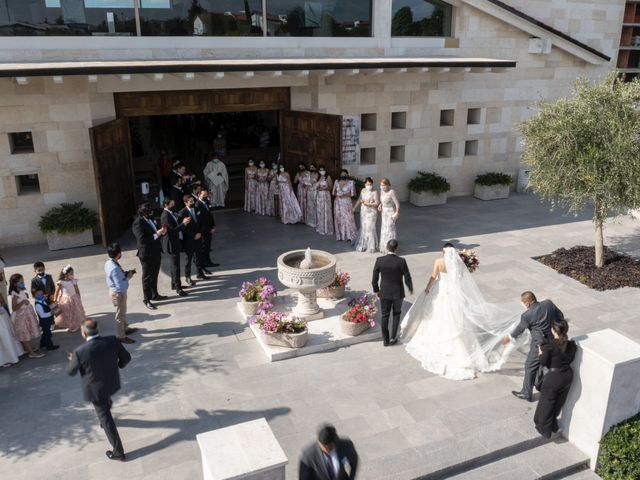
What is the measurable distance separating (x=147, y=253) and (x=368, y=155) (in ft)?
30.0

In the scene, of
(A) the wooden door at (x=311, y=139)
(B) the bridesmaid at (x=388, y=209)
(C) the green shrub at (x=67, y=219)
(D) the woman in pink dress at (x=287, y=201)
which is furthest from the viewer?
(D) the woman in pink dress at (x=287, y=201)

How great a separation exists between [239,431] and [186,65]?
944 cm

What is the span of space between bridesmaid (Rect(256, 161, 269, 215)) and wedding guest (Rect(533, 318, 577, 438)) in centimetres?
1086

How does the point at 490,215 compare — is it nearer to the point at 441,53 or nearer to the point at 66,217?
the point at 441,53

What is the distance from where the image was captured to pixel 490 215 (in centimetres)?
1689

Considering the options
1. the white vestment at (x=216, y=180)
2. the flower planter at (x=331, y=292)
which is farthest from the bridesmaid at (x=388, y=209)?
the white vestment at (x=216, y=180)

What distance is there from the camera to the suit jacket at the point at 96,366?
20.9 ft

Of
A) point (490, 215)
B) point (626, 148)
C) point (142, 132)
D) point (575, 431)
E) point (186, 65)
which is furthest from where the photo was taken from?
point (142, 132)

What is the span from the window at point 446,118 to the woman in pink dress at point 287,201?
618 centimetres

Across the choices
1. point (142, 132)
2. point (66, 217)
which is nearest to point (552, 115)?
point (66, 217)

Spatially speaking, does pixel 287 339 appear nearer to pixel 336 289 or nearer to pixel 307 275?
pixel 307 275

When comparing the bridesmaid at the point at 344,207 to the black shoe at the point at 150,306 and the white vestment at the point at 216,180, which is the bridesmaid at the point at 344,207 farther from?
the black shoe at the point at 150,306

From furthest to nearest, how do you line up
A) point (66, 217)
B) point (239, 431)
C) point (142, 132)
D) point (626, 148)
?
point (142, 132), point (66, 217), point (626, 148), point (239, 431)

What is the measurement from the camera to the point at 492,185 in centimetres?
1862
